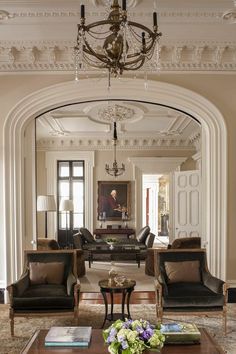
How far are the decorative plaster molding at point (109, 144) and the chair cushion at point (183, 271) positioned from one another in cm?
689

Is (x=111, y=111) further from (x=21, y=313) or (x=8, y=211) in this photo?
(x=21, y=313)

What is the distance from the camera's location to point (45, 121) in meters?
9.27

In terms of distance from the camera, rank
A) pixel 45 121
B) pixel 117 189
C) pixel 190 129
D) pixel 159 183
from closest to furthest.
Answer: pixel 45 121, pixel 190 129, pixel 117 189, pixel 159 183

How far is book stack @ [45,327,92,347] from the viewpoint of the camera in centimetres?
315

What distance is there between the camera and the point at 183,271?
16.7 feet

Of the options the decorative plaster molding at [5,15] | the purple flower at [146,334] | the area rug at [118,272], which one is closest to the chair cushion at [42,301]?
the purple flower at [146,334]

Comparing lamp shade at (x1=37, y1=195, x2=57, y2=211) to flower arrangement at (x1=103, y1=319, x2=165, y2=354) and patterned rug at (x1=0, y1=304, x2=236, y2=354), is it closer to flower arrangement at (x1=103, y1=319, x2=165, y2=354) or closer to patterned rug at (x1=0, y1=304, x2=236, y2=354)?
patterned rug at (x1=0, y1=304, x2=236, y2=354)

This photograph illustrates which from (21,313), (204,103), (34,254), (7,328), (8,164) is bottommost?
(7,328)

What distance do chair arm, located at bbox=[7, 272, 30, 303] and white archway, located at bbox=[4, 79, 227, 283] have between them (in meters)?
0.83

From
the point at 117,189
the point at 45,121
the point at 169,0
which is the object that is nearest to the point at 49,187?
the point at 117,189

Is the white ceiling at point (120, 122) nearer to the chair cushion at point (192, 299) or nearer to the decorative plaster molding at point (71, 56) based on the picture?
the decorative plaster molding at point (71, 56)

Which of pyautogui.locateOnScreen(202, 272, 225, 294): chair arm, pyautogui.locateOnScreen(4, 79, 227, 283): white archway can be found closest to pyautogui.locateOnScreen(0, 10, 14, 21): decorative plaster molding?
pyautogui.locateOnScreen(4, 79, 227, 283): white archway

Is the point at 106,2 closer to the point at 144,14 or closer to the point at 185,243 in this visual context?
the point at 144,14

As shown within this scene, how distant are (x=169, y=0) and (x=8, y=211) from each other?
392 centimetres
